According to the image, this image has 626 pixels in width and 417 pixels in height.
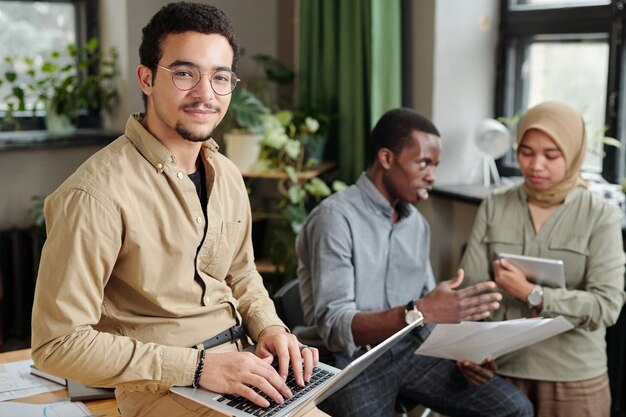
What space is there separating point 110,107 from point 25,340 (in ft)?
3.93

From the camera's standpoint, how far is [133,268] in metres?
1.53

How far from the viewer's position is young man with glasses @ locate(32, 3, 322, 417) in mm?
1451

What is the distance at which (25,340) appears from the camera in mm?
3736

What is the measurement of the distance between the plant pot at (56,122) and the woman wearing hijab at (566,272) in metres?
2.31

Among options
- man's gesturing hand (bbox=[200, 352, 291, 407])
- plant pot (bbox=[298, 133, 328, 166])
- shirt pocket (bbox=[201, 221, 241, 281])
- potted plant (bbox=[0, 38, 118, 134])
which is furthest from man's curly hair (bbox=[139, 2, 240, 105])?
potted plant (bbox=[0, 38, 118, 134])

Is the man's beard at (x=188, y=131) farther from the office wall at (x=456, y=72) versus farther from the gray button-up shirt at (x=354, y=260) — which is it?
the office wall at (x=456, y=72)

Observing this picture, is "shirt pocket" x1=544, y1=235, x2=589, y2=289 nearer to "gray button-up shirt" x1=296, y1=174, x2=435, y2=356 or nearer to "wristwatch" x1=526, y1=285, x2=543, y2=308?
"wristwatch" x1=526, y1=285, x2=543, y2=308

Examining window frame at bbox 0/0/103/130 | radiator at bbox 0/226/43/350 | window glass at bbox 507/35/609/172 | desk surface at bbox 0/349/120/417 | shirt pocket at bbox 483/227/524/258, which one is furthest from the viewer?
window frame at bbox 0/0/103/130

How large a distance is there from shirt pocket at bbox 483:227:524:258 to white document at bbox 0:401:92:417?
130cm

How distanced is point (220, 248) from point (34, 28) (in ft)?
8.90

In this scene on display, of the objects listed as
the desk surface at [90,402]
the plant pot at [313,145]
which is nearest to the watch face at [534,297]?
the desk surface at [90,402]

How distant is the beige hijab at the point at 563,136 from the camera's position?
2.39 m

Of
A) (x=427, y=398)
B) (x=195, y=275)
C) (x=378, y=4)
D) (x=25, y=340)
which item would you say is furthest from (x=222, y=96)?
(x=25, y=340)

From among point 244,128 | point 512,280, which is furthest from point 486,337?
point 244,128
